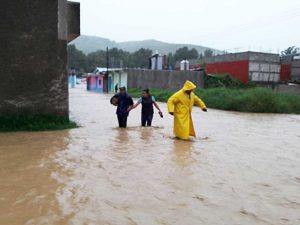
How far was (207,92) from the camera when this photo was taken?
28.4m

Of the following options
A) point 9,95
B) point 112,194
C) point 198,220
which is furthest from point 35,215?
point 9,95

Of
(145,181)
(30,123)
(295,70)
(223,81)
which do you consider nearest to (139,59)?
(295,70)

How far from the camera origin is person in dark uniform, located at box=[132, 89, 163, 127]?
1177 centimetres

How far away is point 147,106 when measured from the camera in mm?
11945

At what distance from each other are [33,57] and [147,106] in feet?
11.4

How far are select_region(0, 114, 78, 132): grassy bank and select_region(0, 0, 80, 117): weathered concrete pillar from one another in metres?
0.16

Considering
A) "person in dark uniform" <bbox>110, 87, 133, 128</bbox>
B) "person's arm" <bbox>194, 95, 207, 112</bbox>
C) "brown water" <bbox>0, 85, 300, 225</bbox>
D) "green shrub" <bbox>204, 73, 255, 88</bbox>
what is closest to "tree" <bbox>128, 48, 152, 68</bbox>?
"green shrub" <bbox>204, 73, 255, 88</bbox>

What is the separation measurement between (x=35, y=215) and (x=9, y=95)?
729cm

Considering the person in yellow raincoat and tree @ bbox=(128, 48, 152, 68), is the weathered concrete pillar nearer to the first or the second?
the person in yellow raincoat

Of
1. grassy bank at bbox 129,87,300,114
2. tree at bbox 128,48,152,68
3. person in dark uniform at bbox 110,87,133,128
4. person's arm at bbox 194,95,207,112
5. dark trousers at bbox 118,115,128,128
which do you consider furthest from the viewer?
tree at bbox 128,48,152,68

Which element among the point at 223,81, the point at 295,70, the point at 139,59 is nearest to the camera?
the point at 223,81

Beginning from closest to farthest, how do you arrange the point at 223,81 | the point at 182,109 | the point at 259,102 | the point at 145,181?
the point at 145,181 < the point at 182,109 < the point at 259,102 < the point at 223,81

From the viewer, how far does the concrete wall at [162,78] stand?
38.6m

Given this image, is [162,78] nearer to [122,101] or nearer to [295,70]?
[295,70]
